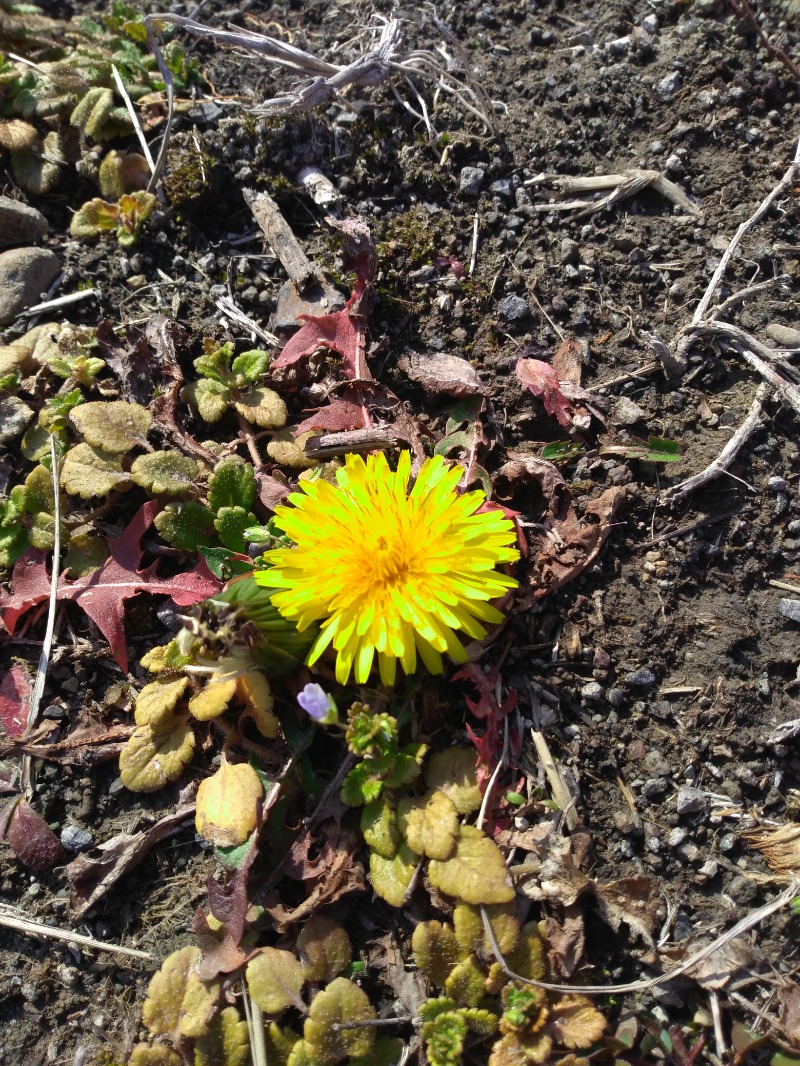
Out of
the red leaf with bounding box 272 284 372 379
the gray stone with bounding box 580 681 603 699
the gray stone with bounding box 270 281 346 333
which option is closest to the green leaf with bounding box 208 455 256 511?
the red leaf with bounding box 272 284 372 379

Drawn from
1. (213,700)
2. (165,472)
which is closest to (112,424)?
(165,472)

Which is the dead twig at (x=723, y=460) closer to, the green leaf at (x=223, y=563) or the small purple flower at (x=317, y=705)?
the small purple flower at (x=317, y=705)

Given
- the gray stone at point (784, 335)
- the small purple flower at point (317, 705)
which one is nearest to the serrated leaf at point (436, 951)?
the small purple flower at point (317, 705)

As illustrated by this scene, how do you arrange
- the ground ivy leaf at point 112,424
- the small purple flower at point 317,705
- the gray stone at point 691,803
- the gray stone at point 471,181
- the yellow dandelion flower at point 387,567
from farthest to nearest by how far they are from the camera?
1. the gray stone at point 471,181
2. the ground ivy leaf at point 112,424
3. the gray stone at point 691,803
4. the yellow dandelion flower at point 387,567
5. the small purple flower at point 317,705

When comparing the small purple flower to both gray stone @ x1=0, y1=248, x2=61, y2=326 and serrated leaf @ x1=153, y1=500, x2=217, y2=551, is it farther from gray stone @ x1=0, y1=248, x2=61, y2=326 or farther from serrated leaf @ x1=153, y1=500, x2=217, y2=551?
gray stone @ x1=0, y1=248, x2=61, y2=326

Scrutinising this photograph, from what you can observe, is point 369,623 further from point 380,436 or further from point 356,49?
point 356,49

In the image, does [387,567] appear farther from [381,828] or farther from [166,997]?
[166,997]
